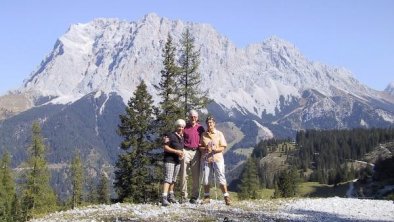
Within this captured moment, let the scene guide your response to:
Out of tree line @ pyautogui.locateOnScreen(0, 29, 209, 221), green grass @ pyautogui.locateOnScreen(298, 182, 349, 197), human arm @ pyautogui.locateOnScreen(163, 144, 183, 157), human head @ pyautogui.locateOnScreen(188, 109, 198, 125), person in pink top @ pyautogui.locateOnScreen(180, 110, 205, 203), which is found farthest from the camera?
green grass @ pyautogui.locateOnScreen(298, 182, 349, 197)

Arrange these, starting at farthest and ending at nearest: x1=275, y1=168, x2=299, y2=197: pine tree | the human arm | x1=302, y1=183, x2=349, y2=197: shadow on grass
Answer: x1=302, y1=183, x2=349, y2=197: shadow on grass
x1=275, y1=168, x2=299, y2=197: pine tree
the human arm

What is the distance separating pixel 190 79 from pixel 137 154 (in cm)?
903

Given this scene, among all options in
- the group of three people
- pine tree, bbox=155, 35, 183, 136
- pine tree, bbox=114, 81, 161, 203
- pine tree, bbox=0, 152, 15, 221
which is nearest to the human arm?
the group of three people

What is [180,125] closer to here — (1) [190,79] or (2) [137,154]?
(1) [190,79]

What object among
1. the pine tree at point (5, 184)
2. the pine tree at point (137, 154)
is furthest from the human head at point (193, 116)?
the pine tree at point (5, 184)

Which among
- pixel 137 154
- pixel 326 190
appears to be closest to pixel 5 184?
pixel 137 154

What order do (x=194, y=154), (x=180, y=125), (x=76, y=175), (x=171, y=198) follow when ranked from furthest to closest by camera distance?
(x=76, y=175) < (x=171, y=198) < (x=194, y=154) < (x=180, y=125)

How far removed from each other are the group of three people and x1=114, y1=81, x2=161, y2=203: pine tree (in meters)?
25.5

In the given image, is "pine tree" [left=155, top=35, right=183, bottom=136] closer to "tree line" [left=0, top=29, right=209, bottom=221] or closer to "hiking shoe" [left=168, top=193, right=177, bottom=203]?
"tree line" [left=0, top=29, right=209, bottom=221]

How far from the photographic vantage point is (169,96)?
50.8m

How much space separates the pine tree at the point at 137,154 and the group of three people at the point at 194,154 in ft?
83.5

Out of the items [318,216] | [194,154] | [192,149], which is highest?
[192,149]

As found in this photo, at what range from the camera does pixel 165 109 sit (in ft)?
Result: 162

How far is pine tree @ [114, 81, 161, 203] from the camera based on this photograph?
5056 centimetres
